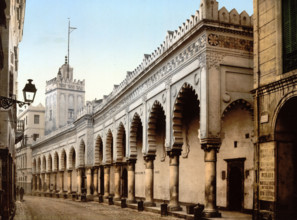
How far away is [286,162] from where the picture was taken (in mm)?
10664

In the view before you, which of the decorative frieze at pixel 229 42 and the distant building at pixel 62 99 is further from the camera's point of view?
the distant building at pixel 62 99

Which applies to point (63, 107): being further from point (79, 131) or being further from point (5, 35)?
point (5, 35)

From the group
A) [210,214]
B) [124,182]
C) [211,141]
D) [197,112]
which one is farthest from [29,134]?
[210,214]

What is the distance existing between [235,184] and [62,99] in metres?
40.9

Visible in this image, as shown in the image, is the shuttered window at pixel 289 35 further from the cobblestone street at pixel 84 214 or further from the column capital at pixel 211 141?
the cobblestone street at pixel 84 214

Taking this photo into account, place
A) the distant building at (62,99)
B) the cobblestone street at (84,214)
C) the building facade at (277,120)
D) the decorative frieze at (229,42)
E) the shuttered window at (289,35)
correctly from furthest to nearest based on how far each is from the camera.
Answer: the distant building at (62,99) < the cobblestone street at (84,214) < the decorative frieze at (229,42) < the building facade at (277,120) < the shuttered window at (289,35)

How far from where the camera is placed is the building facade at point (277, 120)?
10438 millimetres

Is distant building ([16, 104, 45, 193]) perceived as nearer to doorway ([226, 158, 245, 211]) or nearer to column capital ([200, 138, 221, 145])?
doorway ([226, 158, 245, 211])

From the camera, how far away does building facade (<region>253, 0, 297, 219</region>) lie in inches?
411

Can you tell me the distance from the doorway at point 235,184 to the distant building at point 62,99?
39252mm

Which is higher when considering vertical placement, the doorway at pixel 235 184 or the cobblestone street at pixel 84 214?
the doorway at pixel 235 184

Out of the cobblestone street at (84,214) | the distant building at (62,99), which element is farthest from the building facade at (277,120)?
the distant building at (62,99)

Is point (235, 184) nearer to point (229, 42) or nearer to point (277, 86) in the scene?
point (229, 42)

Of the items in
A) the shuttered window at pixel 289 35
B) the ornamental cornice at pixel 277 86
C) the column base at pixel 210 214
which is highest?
the shuttered window at pixel 289 35
